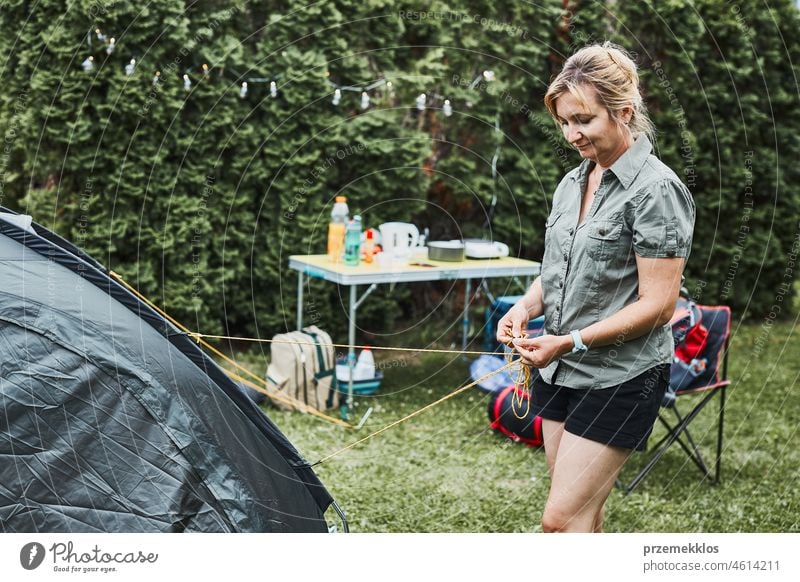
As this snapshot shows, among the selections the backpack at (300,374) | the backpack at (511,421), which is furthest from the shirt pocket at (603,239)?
the backpack at (300,374)

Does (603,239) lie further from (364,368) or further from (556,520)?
(364,368)

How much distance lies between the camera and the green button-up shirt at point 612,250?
5.77 ft

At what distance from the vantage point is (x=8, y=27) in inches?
176

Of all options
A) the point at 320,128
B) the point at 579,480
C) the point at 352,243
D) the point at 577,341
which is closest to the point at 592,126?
the point at 577,341

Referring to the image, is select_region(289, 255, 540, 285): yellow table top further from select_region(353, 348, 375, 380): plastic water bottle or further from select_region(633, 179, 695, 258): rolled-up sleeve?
select_region(633, 179, 695, 258): rolled-up sleeve

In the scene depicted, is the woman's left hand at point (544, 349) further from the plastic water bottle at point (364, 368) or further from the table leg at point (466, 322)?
the table leg at point (466, 322)

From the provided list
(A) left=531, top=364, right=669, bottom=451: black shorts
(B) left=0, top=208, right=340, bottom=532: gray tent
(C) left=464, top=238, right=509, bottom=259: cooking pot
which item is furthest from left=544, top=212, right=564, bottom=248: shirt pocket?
(C) left=464, top=238, right=509, bottom=259: cooking pot

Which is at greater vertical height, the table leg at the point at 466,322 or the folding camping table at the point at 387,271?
the folding camping table at the point at 387,271

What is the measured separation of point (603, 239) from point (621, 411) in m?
0.38

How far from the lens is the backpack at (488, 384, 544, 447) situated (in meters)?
3.73

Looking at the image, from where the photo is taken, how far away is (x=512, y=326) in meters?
2.08

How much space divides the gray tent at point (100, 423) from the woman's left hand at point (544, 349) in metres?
0.82
